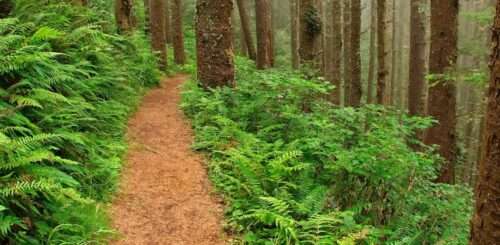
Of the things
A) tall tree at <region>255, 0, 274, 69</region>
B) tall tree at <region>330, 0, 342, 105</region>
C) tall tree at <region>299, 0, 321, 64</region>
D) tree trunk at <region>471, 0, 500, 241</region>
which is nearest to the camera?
tree trunk at <region>471, 0, 500, 241</region>

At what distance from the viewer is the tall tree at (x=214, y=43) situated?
9.65 m

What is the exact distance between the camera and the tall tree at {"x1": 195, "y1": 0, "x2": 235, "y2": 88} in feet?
31.7

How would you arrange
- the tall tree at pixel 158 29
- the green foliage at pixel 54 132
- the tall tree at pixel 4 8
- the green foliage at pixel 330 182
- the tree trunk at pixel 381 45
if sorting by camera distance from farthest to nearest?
the tall tree at pixel 158 29 → the tree trunk at pixel 381 45 → the tall tree at pixel 4 8 → the green foliage at pixel 330 182 → the green foliage at pixel 54 132

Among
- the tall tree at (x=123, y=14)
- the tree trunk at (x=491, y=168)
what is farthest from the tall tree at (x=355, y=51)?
the tree trunk at (x=491, y=168)

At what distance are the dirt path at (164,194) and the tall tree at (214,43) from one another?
1565mm

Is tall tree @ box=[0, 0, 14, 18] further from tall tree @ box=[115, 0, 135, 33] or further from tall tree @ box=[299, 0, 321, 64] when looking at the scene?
tall tree @ box=[299, 0, 321, 64]

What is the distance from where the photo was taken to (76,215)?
4.86 m

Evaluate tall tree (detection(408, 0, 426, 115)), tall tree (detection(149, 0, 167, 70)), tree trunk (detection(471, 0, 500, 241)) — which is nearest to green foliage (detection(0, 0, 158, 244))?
tree trunk (detection(471, 0, 500, 241))

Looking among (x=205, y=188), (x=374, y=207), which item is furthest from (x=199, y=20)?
(x=374, y=207)

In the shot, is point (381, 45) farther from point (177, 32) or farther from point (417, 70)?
point (177, 32)

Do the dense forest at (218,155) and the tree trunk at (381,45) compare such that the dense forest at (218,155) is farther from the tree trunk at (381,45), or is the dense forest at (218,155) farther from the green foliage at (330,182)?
the tree trunk at (381,45)

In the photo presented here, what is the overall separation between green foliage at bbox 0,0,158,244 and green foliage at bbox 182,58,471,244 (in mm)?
1524

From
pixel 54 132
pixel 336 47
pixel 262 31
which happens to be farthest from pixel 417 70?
pixel 54 132

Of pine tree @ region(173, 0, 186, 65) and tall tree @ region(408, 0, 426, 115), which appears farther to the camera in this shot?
pine tree @ region(173, 0, 186, 65)
